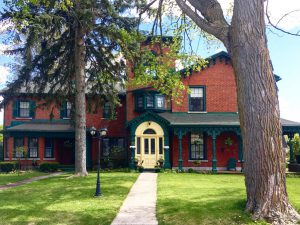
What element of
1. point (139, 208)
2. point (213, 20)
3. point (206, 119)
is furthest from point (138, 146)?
point (213, 20)

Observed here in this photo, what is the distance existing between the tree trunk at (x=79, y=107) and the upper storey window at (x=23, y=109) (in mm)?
9825

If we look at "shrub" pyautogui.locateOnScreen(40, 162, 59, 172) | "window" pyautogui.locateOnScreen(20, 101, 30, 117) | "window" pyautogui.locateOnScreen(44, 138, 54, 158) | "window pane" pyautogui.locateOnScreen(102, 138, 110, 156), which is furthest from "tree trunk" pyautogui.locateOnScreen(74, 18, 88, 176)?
"window" pyautogui.locateOnScreen(20, 101, 30, 117)

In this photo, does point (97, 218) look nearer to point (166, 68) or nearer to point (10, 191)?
point (10, 191)

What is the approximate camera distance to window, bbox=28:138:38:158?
28188 mm

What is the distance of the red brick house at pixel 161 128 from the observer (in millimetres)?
24578

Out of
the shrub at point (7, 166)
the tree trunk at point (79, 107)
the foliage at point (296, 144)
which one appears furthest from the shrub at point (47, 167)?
the foliage at point (296, 144)

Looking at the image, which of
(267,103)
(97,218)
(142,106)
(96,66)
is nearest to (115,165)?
(142,106)

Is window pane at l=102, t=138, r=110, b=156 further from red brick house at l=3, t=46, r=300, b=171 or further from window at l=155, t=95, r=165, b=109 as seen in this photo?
window at l=155, t=95, r=165, b=109

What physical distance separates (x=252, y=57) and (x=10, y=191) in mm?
11524

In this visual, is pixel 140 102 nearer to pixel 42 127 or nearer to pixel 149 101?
pixel 149 101

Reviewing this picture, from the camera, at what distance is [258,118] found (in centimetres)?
866

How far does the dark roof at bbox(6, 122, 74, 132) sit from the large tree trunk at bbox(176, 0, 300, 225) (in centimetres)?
1985

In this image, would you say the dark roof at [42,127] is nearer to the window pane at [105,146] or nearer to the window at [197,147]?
the window pane at [105,146]

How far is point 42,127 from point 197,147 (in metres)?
12.8
